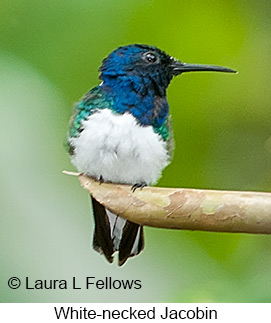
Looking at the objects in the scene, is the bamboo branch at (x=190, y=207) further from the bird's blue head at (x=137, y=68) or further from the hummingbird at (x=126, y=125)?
the bird's blue head at (x=137, y=68)

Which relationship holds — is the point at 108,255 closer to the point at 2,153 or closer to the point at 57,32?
the point at 2,153

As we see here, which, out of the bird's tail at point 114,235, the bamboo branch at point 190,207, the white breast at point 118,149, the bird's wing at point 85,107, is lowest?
the bird's tail at point 114,235

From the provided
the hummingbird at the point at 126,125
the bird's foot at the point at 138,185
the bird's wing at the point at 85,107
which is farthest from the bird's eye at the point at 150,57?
the bird's foot at the point at 138,185

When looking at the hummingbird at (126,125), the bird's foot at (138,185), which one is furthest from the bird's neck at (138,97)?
the bird's foot at (138,185)

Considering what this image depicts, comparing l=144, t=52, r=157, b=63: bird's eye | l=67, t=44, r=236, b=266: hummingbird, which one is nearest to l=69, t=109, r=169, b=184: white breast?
l=67, t=44, r=236, b=266: hummingbird

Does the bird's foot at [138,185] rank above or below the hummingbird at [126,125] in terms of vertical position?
below

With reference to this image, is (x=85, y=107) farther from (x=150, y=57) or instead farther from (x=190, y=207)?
(x=190, y=207)
